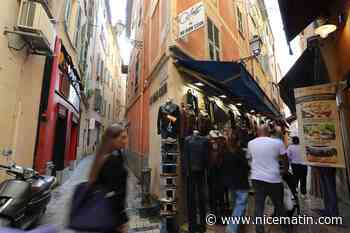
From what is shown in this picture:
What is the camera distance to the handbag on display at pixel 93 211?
61.6 inches

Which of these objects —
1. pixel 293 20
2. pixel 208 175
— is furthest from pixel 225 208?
pixel 293 20

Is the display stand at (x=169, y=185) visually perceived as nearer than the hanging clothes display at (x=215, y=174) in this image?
Yes

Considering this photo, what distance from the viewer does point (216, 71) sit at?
5.02 meters

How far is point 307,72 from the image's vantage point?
23.7ft

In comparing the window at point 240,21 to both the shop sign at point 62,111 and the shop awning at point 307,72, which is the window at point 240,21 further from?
the shop sign at point 62,111

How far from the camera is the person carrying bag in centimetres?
158

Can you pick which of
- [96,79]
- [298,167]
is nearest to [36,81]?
[298,167]

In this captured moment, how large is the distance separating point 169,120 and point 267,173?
213cm

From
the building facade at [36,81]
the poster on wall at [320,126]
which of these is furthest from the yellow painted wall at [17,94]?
the poster on wall at [320,126]

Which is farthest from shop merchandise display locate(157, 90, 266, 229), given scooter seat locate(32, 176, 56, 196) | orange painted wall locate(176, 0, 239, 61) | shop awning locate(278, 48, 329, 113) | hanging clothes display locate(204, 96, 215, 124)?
shop awning locate(278, 48, 329, 113)

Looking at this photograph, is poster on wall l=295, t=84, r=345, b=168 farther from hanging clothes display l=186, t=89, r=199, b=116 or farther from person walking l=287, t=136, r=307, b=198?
hanging clothes display l=186, t=89, r=199, b=116

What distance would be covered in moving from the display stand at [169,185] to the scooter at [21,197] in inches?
83.1

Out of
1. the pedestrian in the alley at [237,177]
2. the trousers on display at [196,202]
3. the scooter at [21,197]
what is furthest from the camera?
the trousers on display at [196,202]

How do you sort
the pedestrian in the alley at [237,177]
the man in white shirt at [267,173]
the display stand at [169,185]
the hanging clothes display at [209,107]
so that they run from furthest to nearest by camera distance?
the hanging clothes display at [209,107] → the display stand at [169,185] → the pedestrian in the alley at [237,177] → the man in white shirt at [267,173]
